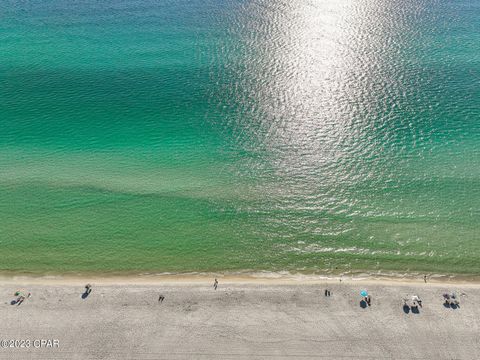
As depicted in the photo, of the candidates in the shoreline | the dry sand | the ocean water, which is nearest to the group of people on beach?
the dry sand

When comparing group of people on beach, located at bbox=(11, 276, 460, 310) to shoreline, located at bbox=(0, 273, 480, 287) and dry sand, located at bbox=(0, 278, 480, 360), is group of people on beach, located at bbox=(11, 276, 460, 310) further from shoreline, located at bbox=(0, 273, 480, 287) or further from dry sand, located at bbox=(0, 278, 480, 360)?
shoreline, located at bbox=(0, 273, 480, 287)

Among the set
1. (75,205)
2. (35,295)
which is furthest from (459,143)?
(35,295)

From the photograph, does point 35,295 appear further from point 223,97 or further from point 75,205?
point 223,97

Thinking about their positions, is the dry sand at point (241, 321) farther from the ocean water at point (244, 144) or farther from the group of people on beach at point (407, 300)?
the ocean water at point (244, 144)

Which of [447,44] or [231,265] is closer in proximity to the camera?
[231,265]

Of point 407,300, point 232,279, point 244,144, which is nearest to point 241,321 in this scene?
point 232,279

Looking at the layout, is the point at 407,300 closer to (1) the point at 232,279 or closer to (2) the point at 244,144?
(1) the point at 232,279

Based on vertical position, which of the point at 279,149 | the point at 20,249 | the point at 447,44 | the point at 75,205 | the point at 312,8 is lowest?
the point at 20,249
